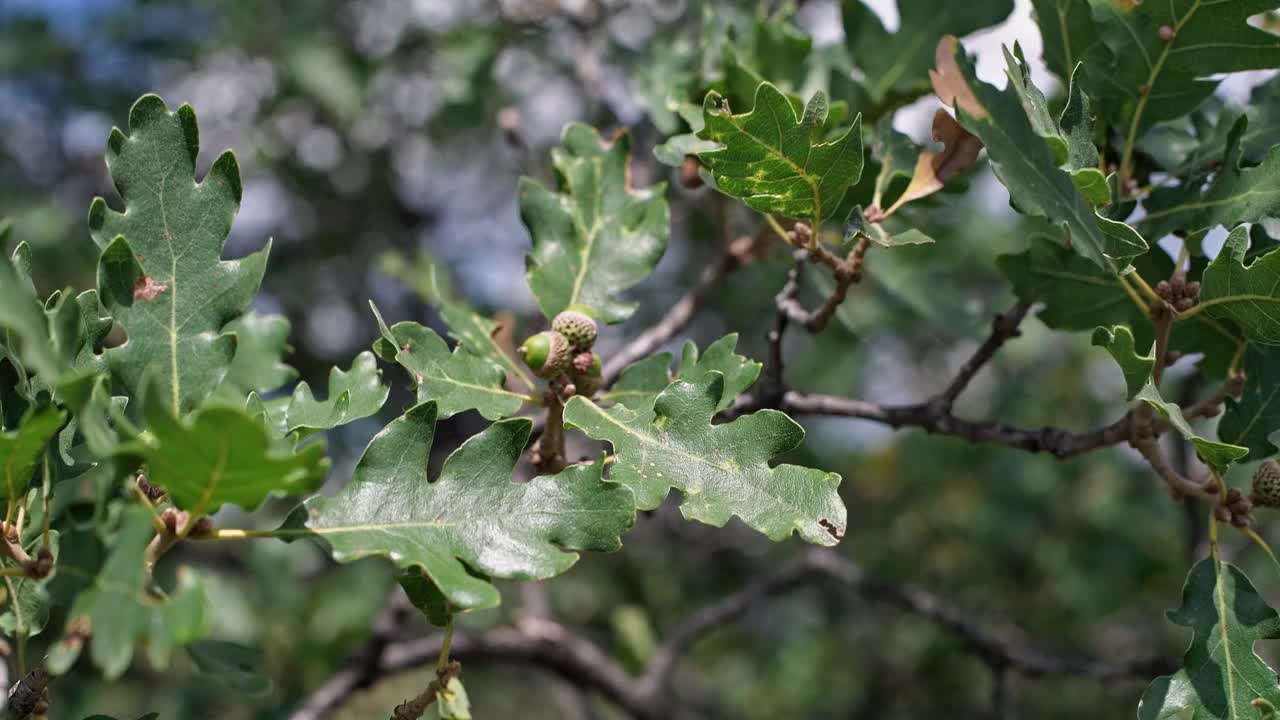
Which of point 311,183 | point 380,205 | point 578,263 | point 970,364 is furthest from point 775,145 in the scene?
point 380,205

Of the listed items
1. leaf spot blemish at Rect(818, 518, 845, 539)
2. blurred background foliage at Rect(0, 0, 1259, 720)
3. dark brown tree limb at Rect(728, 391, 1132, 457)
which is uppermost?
leaf spot blemish at Rect(818, 518, 845, 539)

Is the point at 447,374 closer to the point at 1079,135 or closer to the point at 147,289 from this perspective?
the point at 147,289

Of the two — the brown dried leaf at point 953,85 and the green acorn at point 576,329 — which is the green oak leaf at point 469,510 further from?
the brown dried leaf at point 953,85

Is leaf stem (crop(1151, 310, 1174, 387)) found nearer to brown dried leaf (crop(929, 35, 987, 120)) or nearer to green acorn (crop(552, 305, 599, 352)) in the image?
brown dried leaf (crop(929, 35, 987, 120))

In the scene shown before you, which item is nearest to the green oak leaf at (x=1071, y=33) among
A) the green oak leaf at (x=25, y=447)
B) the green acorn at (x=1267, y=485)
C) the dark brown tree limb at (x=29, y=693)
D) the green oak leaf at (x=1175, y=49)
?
the green oak leaf at (x=1175, y=49)

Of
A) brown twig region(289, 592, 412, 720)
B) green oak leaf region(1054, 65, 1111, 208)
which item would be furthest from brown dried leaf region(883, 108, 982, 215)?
brown twig region(289, 592, 412, 720)
